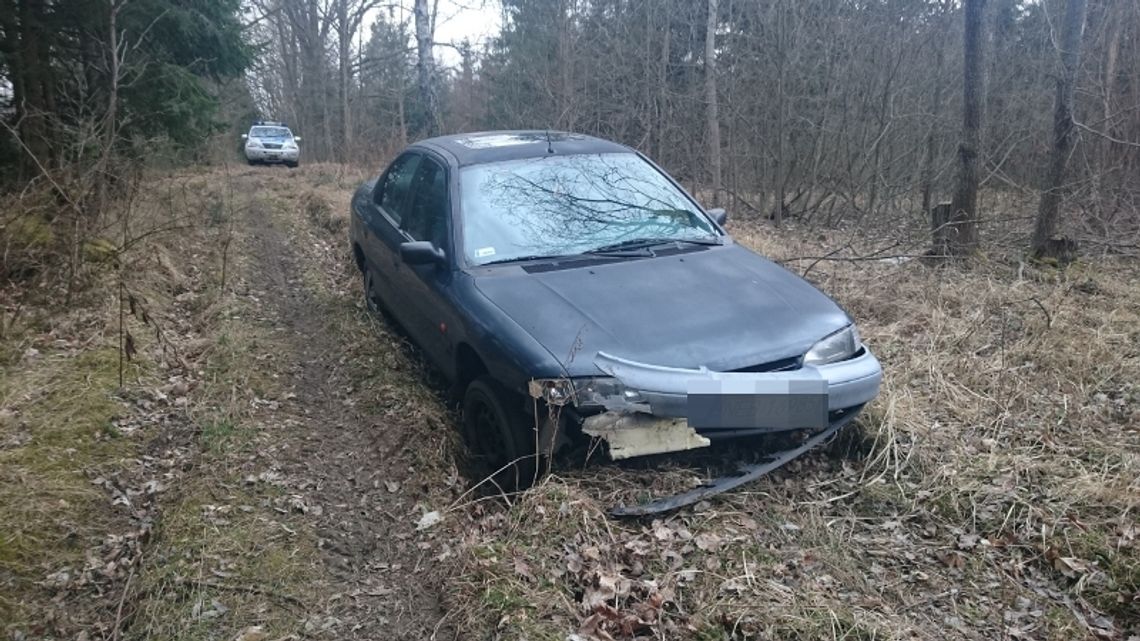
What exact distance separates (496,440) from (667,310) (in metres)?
1.10

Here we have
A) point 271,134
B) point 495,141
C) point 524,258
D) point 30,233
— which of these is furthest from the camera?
point 271,134

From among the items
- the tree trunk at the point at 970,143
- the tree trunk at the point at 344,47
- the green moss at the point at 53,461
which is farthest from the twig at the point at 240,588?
the tree trunk at the point at 344,47

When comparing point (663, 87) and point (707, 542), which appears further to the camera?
point (663, 87)

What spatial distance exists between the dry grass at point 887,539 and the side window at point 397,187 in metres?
2.94

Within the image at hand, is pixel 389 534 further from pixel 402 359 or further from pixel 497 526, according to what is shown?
pixel 402 359

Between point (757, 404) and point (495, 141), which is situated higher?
point (495, 141)

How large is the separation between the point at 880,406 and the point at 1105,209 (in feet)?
25.6

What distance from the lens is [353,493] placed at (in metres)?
4.25

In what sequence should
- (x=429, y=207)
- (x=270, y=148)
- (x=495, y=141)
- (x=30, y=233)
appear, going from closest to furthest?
(x=429, y=207)
(x=495, y=141)
(x=30, y=233)
(x=270, y=148)

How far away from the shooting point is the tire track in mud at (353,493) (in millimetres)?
3291

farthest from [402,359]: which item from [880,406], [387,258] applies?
[880,406]

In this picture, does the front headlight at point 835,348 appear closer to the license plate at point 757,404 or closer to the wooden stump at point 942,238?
the license plate at point 757,404

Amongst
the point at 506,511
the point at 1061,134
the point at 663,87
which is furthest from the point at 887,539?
the point at 663,87

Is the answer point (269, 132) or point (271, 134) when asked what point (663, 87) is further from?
point (269, 132)
